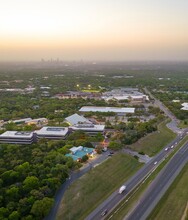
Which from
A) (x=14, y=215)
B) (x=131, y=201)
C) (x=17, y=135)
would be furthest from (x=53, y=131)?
(x=14, y=215)

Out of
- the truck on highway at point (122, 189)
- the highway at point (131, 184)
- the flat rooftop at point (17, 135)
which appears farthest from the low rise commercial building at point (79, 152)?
the flat rooftop at point (17, 135)

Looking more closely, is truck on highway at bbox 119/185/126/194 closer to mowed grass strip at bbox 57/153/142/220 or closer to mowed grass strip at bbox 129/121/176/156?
mowed grass strip at bbox 57/153/142/220

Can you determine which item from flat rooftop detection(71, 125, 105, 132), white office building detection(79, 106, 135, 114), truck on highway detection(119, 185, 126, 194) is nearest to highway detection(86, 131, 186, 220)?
truck on highway detection(119, 185, 126, 194)

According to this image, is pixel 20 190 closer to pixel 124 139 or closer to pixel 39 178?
pixel 39 178

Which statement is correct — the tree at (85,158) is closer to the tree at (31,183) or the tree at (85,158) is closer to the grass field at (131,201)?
the tree at (31,183)

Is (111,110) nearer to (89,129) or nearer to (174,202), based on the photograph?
(89,129)

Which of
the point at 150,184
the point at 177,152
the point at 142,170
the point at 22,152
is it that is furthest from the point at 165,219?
the point at 22,152
